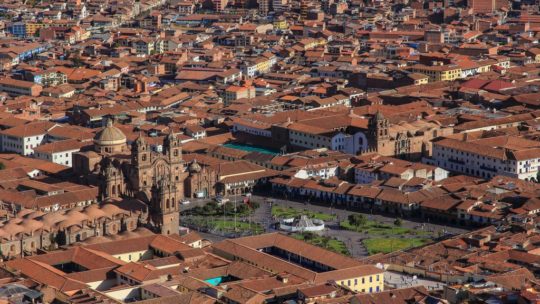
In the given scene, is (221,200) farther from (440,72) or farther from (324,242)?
(440,72)

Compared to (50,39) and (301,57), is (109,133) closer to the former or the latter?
(301,57)

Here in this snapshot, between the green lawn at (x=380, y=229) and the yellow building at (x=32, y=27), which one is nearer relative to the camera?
the green lawn at (x=380, y=229)

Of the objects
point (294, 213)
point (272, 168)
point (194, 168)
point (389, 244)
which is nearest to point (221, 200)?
point (194, 168)

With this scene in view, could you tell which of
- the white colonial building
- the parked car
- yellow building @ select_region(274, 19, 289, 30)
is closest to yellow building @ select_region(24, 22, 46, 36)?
yellow building @ select_region(274, 19, 289, 30)

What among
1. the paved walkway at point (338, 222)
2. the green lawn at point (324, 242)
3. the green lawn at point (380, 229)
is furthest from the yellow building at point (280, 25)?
the green lawn at point (324, 242)

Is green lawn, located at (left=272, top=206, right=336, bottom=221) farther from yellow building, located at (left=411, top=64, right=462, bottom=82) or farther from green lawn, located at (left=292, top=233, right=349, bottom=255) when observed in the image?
yellow building, located at (left=411, top=64, right=462, bottom=82)

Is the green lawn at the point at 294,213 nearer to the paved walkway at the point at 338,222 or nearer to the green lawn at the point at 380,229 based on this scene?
the paved walkway at the point at 338,222
